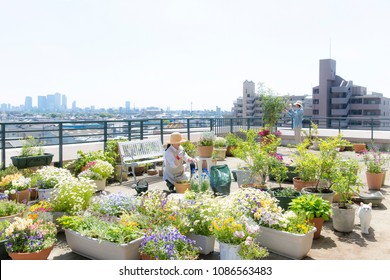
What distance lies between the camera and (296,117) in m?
13.0

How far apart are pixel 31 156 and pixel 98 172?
140 centimetres

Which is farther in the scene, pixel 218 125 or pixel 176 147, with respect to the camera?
pixel 218 125

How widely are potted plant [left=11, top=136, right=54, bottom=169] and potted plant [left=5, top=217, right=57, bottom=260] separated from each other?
3.86 meters

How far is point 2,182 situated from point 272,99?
9.90 meters

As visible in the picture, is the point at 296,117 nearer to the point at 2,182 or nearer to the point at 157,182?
the point at 157,182

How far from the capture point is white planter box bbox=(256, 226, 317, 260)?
163 inches

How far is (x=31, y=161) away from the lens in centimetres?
768

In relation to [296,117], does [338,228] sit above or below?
below

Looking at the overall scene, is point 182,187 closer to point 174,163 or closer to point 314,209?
point 174,163

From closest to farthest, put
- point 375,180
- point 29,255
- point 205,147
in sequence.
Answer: point 29,255, point 375,180, point 205,147

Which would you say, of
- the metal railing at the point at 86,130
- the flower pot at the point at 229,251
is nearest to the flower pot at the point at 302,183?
the flower pot at the point at 229,251

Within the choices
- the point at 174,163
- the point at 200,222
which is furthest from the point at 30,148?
the point at 200,222

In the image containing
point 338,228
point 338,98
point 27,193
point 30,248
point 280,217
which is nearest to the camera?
point 30,248
